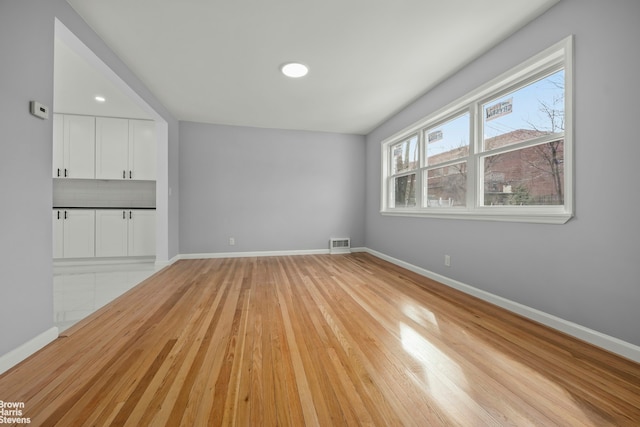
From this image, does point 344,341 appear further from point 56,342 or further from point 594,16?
point 594,16

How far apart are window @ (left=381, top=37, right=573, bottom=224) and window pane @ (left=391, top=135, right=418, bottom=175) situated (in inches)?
8.3

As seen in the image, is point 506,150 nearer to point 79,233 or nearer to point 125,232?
point 125,232

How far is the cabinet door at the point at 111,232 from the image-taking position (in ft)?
14.4

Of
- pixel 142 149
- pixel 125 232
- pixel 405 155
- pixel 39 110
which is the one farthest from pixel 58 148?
pixel 405 155

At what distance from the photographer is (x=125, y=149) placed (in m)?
4.46

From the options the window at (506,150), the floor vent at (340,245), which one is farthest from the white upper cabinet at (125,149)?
the window at (506,150)

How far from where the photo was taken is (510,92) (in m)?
2.44

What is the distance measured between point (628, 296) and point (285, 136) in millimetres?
4942

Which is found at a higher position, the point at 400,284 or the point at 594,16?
the point at 594,16

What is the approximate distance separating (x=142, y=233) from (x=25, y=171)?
11.0 ft

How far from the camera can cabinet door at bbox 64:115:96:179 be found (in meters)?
4.29

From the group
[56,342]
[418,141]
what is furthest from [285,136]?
[56,342]

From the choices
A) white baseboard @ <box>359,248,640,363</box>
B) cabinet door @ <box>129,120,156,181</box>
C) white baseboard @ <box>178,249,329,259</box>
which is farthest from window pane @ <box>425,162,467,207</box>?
cabinet door @ <box>129,120,156,181</box>

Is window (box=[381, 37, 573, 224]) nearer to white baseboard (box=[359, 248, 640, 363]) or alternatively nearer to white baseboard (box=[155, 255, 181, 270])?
white baseboard (box=[359, 248, 640, 363])
